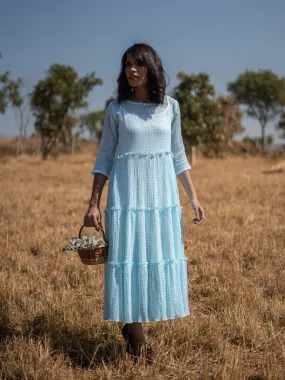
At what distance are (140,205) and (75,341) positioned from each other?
1235 mm

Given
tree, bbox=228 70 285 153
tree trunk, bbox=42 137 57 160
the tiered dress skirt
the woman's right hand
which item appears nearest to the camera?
the tiered dress skirt

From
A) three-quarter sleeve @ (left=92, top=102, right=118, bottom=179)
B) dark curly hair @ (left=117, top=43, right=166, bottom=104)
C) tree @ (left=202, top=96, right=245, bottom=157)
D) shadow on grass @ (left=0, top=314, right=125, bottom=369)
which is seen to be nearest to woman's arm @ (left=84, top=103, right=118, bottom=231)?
three-quarter sleeve @ (left=92, top=102, right=118, bottom=179)

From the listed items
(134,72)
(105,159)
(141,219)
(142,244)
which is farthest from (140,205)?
(134,72)

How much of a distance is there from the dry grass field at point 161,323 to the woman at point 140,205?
1.10 ft

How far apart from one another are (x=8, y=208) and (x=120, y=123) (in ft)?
25.2

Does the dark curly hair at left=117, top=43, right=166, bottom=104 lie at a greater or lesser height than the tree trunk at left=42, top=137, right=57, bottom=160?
lesser

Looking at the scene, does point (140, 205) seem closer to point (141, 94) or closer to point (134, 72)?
point (141, 94)

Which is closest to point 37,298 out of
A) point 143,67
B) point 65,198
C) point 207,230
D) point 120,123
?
point 120,123

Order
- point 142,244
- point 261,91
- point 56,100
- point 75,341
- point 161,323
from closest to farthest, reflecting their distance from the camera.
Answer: point 142,244, point 75,341, point 161,323, point 56,100, point 261,91

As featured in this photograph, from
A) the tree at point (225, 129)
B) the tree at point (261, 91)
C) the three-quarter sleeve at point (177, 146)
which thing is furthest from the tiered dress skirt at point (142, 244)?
the tree at point (261, 91)

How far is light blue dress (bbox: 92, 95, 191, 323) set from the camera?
3.00 meters

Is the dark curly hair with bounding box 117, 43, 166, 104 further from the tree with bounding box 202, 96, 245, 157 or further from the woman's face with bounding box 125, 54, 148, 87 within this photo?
the tree with bounding box 202, 96, 245, 157

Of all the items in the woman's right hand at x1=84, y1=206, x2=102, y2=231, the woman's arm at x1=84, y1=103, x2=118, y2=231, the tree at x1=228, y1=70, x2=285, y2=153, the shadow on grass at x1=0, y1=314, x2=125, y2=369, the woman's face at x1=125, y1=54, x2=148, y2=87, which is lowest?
the shadow on grass at x1=0, y1=314, x2=125, y2=369

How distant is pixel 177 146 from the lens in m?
3.36
